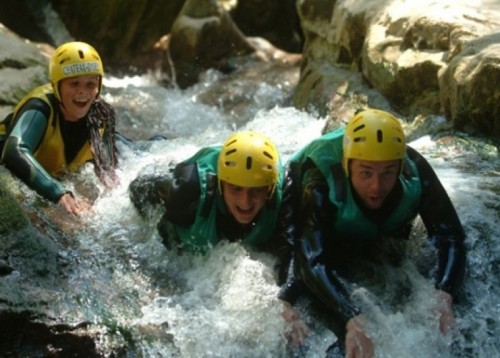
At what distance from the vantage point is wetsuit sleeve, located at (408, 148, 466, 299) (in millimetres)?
3902

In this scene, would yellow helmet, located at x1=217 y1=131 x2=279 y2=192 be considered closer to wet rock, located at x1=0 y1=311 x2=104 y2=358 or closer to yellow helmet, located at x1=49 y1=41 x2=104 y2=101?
wet rock, located at x1=0 y1=311 x2=104 y2=358

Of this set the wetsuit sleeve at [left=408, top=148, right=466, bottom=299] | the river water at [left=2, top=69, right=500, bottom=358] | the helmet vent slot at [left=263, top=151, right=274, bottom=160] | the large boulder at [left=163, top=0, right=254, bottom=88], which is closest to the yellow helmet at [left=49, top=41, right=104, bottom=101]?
the river water at [left=2, top=69, right=500, bottom=358]

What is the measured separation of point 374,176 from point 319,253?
533mm

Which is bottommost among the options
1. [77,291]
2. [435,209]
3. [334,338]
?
[334,338]

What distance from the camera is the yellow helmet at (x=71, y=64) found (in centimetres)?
534

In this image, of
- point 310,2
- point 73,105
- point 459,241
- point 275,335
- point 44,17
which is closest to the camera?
point 275,335

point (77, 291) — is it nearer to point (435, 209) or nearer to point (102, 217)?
point (102, 217)

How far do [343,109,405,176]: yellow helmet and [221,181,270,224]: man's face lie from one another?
53 centimetres

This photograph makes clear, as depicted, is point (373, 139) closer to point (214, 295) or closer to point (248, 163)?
point (248, 163)

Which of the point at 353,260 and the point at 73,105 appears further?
the point at 73,105

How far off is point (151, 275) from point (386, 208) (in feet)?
4.95

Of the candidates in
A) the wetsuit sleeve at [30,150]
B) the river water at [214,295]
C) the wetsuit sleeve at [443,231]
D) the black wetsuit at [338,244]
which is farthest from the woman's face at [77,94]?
the wetsuit sleeve at [443,231]

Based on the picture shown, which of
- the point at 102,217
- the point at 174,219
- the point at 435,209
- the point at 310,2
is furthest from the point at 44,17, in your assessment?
the point at 435,209

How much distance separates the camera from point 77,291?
3.78m
